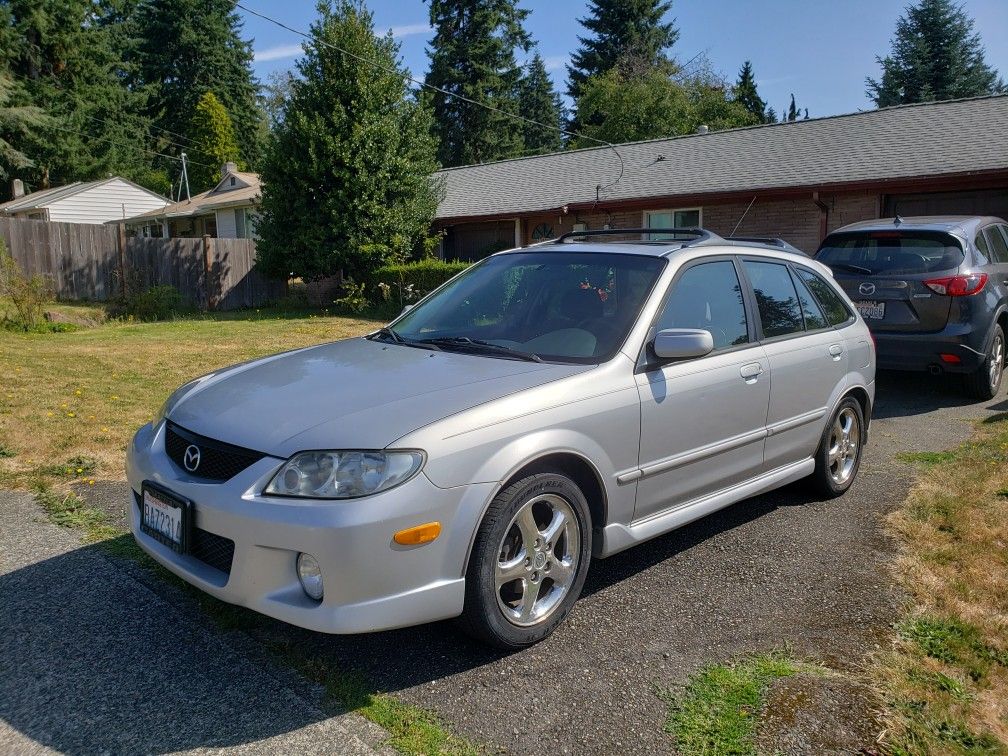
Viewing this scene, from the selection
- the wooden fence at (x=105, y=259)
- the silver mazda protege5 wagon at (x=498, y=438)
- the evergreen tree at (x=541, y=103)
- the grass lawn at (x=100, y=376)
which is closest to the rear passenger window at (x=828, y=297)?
the silver mazda protege5 wagon at (x=498, y=438)

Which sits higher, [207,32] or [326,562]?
[207,32]

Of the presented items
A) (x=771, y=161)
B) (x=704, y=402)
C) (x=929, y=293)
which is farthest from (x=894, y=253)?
(x=771, y=161)

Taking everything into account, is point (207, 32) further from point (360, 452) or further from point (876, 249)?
point (360, 452)

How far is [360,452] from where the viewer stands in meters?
2.93

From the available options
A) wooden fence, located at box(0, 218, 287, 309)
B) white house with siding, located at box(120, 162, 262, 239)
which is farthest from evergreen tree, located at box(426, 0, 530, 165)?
wooden fence, located at box(0, 218, 287, 309)

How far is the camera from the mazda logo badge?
3.26 m

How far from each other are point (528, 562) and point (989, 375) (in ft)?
22.6

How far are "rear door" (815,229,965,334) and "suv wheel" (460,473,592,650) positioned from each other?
581cm

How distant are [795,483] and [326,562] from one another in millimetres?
3715

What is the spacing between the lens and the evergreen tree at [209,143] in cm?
5156

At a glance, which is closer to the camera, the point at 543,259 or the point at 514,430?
the point at 514,430

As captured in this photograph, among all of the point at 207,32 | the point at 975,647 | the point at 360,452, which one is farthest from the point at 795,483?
the point at 207,32

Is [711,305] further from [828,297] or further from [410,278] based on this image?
[410,278]

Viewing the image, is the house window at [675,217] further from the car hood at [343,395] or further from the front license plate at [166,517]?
the front license plate at [166,517]
